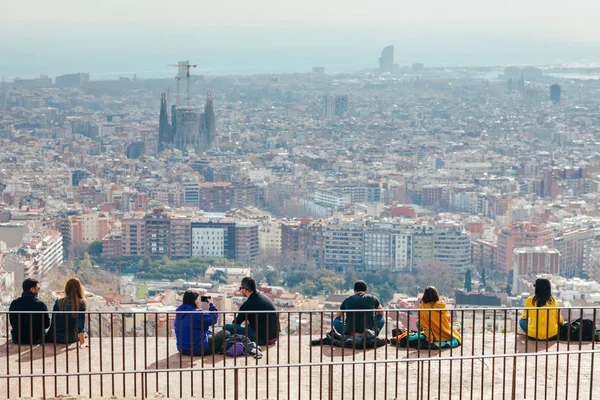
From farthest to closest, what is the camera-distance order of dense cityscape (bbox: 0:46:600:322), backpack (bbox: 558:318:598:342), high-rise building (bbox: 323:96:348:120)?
high-rise building (bbox: 323:96:348:120) → dense cityscape (bbox: 0:46:600:322) → backpack (bbox: 558:318:598:342)

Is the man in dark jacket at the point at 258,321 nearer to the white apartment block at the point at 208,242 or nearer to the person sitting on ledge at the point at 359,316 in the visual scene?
the person sitting on ledge at the point at 359,316

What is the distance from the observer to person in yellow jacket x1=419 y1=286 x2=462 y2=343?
4934mm

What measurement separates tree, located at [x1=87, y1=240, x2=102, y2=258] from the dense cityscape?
121 mm

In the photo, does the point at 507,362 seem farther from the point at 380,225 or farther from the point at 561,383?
the point at 380,225

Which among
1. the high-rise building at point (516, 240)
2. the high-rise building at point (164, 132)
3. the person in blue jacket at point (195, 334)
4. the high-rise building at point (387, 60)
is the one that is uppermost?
the person in blue jacket at point (195, 334)

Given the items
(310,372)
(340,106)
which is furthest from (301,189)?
(310,372)

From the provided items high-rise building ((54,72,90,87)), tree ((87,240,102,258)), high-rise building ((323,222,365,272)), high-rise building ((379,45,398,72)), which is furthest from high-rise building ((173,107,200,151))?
high-rise building ((379,45,398,72))

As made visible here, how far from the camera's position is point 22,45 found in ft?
467

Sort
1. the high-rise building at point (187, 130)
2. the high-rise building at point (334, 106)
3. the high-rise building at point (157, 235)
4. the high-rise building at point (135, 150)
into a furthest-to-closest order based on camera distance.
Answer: the high-rise building at point (334, 106)
the high-rise building at point (187, 130)
the high-rise building at point (135, 150)
the high-rise building at point (157, 235)

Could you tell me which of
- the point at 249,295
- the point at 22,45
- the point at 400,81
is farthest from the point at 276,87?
the point at 249,295

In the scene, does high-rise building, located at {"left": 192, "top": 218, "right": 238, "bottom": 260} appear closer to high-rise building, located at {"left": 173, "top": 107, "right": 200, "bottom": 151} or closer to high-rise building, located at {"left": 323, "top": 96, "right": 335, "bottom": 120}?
high-rise building, located at {"left": 173, "top": 107, "right": 200, "bottom": 151}

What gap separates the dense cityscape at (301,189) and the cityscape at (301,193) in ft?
0.40

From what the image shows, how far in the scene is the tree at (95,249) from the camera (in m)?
37.2

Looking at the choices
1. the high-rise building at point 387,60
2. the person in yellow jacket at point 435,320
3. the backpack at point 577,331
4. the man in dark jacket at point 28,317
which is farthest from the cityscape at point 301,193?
the high-rise building at point 387,60
